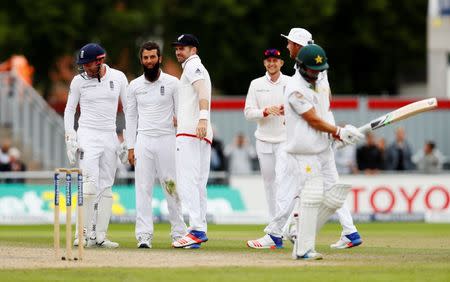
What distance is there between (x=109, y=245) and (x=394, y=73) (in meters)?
39.1

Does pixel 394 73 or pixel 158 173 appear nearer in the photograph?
pixel 158 173

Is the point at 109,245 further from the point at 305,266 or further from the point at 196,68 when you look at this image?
the point at 305,266

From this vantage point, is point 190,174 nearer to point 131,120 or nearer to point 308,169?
point 131,120

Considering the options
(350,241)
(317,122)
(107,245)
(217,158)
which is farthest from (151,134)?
(217,158)

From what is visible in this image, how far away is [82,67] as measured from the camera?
16.1 m

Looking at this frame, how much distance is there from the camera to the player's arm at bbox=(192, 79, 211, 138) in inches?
601

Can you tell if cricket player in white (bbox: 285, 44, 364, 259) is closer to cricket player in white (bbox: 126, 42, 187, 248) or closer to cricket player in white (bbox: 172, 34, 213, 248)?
cricket player in white (bbox: 172, 34, 213, 248)

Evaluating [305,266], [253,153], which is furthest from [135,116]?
[253,153]

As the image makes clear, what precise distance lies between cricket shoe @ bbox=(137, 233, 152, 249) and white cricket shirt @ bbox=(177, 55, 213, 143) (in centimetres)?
117

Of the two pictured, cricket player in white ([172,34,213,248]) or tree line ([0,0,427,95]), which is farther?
tree line ([0,0,427,95])

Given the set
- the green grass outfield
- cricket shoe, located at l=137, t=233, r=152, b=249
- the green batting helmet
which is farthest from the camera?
cricket shoe, located at l=137, t=233, r=152, b=249

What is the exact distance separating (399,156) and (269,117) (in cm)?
1298

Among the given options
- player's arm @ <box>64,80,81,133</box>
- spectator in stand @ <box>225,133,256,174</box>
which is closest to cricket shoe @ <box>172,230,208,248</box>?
player's arm @ <box>64,80,81,133</box>

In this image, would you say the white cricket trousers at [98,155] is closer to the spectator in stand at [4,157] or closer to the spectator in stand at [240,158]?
the spectator in stand at [4,157]
